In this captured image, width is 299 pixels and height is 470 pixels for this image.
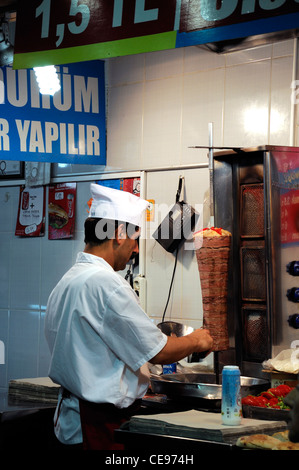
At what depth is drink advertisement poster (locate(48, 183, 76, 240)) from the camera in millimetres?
5836

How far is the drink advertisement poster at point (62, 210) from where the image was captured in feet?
19.1

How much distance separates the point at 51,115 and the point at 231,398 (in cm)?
284

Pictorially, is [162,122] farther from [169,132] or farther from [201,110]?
[201,110]

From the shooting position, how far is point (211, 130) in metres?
4.68

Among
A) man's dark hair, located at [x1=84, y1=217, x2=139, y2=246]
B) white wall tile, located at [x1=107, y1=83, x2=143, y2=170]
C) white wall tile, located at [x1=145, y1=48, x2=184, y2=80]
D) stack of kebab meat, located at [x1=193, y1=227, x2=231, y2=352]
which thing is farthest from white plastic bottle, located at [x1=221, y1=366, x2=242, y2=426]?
white wall tile, located at [x1=145, y1=48, x2=184, y2=80]

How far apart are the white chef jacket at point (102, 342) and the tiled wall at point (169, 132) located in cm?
200

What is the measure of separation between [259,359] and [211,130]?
1.57 meters

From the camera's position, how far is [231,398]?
8.82 ft

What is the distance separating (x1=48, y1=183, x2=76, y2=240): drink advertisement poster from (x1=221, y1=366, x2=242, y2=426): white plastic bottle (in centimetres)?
332

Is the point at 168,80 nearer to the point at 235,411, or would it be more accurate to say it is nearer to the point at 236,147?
the point at 236,147

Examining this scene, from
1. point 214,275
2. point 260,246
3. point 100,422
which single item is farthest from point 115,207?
point 260,246
